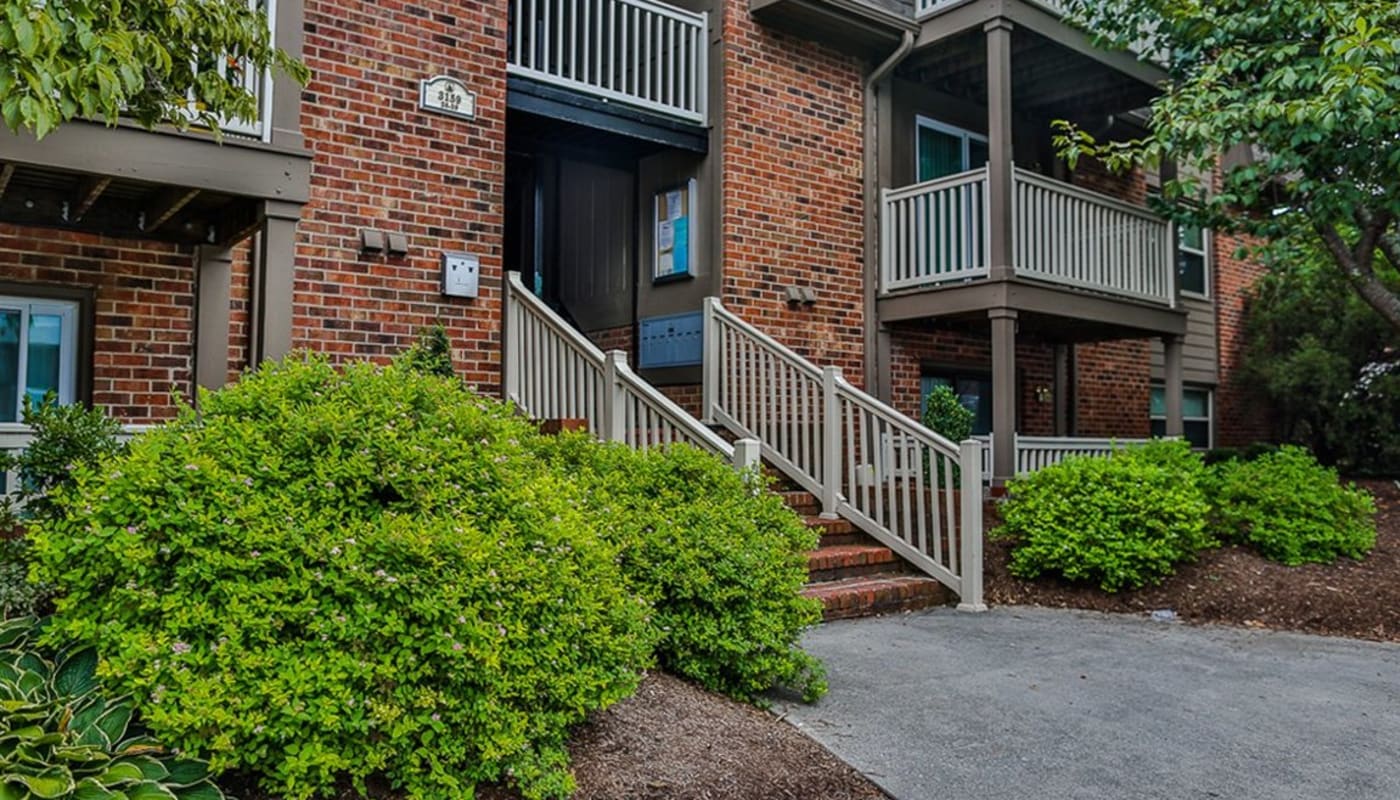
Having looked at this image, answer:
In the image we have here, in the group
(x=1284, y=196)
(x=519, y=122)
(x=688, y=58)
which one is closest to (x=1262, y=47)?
(x=1284, y=196)

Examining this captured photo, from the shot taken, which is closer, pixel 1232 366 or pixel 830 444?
pixel 830 444

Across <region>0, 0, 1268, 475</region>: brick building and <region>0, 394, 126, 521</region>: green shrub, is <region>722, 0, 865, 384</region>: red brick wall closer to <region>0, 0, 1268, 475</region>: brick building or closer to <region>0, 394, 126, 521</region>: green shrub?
<region>0, 0, 1268, 475</region>: brick building

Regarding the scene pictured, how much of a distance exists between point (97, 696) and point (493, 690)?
1187 millimetres

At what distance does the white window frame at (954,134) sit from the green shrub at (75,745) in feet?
30.8

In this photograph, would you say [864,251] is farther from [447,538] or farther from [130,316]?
[447,538]

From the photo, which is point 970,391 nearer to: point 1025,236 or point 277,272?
point 1025,236

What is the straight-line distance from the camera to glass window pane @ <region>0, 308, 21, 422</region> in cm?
590

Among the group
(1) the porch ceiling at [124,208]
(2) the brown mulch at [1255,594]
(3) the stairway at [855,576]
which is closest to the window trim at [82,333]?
(1) the porch ceiling at [124,208]

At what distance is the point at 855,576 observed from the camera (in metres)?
7.10

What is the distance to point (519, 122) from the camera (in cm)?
888

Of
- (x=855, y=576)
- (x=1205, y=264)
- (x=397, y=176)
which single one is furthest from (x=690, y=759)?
(x=1205, y=264)

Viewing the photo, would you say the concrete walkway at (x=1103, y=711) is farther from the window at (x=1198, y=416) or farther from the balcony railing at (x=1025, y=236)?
the window at (x=1198, y=416)

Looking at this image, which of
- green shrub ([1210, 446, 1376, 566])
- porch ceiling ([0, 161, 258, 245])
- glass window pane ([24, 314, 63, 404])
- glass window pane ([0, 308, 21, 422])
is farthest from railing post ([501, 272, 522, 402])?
green shrub ([1210, 446, 1376, 566])

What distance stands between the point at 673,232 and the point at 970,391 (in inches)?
165
